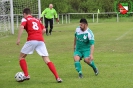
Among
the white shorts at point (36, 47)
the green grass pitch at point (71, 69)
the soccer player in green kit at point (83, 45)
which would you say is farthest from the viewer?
the soccer player in green kit at point (83, 45)

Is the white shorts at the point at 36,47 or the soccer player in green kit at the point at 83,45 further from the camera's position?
the soccer player in green kit at the point at 83,45

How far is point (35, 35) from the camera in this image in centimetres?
934

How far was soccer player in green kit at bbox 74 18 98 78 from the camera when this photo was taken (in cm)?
975

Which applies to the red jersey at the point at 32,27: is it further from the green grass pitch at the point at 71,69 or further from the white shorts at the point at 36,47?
the green grass pitch at the point at 71,69

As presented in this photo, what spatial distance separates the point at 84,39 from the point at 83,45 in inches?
8.3

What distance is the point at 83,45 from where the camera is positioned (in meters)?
10.0

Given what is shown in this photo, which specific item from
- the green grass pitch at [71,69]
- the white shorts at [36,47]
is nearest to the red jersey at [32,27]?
the white shorts at [36,47]

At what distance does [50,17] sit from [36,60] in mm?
12061

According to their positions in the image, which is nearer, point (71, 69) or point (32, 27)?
point (32, 27)

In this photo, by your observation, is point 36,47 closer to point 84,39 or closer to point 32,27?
point 32,27

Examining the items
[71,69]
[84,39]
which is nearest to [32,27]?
[84,39]

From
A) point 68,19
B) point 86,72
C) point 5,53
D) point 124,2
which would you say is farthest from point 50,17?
point 124,2

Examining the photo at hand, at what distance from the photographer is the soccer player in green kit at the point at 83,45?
9750 millimetres

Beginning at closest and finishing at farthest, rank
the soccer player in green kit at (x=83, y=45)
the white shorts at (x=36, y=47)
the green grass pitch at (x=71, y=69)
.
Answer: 1. the green grass pitch at (x=71, y=69)
2. the white shorts at (x=36, y=47)
3. the soccer player in green kit at (x=83, y=45)
